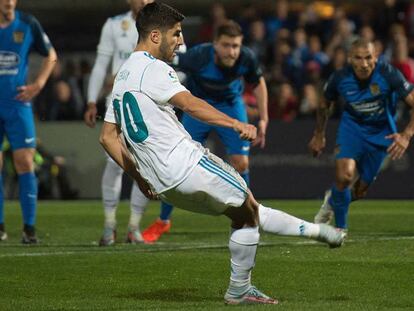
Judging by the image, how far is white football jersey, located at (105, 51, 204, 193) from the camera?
23.2 ft

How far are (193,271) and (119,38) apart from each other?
134 inches

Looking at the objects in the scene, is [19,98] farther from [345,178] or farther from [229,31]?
[345,178]

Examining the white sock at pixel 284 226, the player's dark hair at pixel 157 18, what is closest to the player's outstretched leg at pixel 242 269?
the white sock at pixel 284 226

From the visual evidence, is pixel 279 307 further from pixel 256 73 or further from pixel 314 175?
pixel 314 175

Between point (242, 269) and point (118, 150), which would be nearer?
point (242, 269)

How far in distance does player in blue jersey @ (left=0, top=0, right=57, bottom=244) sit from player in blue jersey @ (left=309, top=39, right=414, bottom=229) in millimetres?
2845

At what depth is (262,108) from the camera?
38.7 feet

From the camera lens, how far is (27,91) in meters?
11.5

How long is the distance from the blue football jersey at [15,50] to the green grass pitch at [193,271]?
1573mm

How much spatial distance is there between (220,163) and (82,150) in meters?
11.8

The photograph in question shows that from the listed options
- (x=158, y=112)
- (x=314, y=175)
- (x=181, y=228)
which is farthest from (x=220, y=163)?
(x=314, y=175)

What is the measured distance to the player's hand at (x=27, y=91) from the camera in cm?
1144

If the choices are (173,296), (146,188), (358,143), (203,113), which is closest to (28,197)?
(358,143)

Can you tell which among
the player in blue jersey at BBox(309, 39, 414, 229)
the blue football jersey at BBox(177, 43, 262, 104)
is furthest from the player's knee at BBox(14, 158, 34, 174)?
the player in blue jersey at BBox(309, 39, 414, 229)
